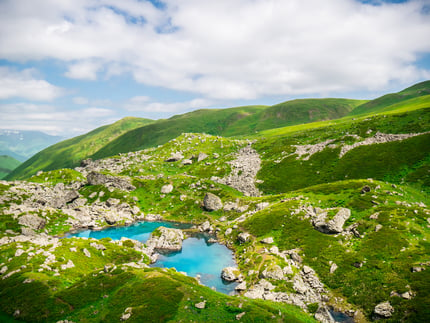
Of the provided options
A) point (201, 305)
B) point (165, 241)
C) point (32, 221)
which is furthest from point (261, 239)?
point (32, 221)

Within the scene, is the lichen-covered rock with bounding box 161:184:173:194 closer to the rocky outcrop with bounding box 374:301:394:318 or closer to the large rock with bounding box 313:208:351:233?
the large rock with bounding box 313:208:351:233

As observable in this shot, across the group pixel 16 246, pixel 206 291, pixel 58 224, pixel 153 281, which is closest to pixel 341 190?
pixel 206 291

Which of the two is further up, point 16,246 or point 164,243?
point 16,246

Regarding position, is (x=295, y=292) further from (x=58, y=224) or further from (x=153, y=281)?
(x=58, y=224)

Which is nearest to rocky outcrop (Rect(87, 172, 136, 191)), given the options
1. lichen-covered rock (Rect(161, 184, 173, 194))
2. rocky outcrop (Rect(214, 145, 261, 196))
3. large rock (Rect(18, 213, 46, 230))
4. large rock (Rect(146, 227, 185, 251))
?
lichen-covered rock (Rect(161, 184, 173, 194))

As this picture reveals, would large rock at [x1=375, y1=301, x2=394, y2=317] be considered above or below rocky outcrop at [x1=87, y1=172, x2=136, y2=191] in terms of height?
below

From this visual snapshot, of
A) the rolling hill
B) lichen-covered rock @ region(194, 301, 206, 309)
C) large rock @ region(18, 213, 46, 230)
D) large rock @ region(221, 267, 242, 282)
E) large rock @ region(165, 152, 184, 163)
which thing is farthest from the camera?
large rock @ region(165, 152, 184, 163)

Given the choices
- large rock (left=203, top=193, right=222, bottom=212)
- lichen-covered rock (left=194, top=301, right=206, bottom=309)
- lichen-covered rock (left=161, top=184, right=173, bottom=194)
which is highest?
lichen-covered rock (left=161, top=184, right=173, bottom=194)

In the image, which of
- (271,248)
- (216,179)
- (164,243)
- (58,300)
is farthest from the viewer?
(216,179)
